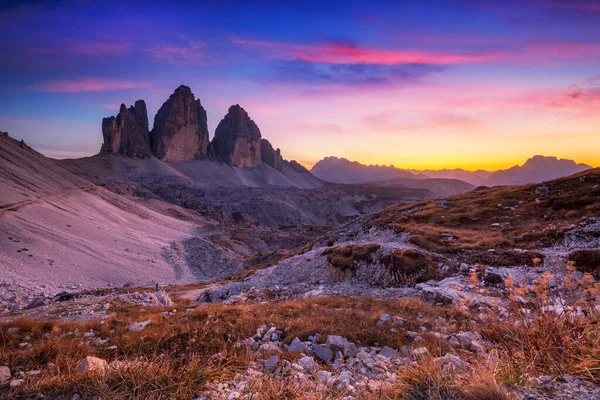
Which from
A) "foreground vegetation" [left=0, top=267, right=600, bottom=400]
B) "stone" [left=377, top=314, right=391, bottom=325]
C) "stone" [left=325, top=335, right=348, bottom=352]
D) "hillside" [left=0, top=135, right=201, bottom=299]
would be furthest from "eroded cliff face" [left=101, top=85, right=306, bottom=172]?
"stone" [left=325, top=335, right=348, bottom=352]

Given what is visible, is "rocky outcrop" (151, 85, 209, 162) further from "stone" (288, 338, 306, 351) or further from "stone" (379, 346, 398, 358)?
"stone" (379, 346, 398, 358)

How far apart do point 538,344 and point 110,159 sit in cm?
17640

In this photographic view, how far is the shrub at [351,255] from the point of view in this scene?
20250 mm

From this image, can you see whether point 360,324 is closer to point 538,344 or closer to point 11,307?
point 538,344

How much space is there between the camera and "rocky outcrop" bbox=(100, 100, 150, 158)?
158 metres

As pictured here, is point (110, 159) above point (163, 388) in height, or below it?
above

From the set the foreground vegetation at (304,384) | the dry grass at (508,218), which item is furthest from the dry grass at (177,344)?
the dry grass at (508,218)

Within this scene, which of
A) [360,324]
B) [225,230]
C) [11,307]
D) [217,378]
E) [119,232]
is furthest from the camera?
[225,230]

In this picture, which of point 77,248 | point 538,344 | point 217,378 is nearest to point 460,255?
point 538,344

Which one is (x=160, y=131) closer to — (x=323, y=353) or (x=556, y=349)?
(x=323, y=353)

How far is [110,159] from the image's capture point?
498 feet

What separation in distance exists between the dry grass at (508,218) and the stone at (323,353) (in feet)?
45.3

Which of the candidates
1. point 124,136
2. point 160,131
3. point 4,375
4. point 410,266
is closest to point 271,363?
point 4,375

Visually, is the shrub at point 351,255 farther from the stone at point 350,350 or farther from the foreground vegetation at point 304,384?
the stone at point 350,350
